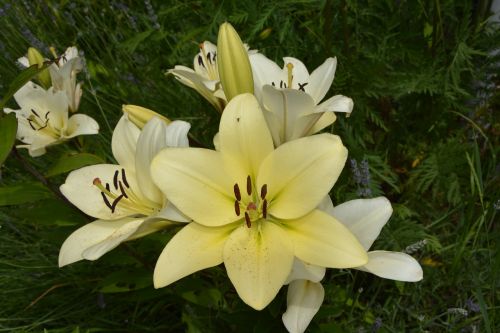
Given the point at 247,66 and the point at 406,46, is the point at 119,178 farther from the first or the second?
the point at 406,46

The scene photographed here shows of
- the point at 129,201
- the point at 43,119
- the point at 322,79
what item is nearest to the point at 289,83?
the point at 322,79

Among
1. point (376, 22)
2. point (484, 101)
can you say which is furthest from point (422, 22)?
point (484, 101)

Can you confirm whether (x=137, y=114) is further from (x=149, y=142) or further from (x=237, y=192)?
(x=237, y=192)

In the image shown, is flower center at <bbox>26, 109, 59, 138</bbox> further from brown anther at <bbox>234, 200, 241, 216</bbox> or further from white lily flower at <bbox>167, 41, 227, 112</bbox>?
brown anther at <bbox>234, 200, 241, 216</bbox>

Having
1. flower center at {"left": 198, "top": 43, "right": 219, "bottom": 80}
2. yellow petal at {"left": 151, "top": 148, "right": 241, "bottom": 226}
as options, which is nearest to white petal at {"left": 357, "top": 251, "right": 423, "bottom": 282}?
yellow petal at {"left": 151, "top": 148, "right": 241, "bottom": 226}

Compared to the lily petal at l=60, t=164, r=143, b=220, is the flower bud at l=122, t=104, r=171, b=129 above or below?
above

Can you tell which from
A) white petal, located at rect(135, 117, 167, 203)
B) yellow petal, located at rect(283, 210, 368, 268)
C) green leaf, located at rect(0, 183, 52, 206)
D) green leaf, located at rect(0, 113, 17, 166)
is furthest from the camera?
green leaf, located at rect(0, 183, 52, 206)

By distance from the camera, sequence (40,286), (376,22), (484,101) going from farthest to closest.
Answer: (376,22) → (484,101) → (40,286)

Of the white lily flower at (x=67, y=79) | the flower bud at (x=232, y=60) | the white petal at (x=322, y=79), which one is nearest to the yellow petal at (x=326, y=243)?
the flower bud at (x=232, y=60)
